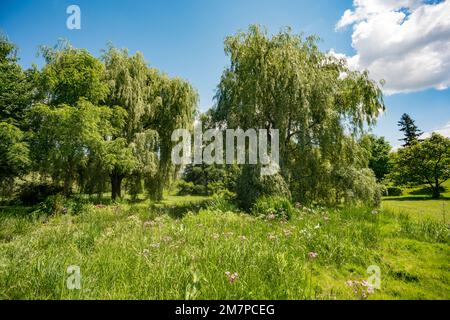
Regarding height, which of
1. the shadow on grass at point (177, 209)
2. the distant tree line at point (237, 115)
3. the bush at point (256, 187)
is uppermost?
the distant tree line at point (237, 115)

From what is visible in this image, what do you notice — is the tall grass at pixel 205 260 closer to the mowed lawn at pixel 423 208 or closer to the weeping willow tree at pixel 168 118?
the mowed lawn at pixel 423 208

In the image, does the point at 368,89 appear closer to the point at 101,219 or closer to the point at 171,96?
the point at 171,96

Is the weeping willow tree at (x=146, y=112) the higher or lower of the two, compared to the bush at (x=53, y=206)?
higher

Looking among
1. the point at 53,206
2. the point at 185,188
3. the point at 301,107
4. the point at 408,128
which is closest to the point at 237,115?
the point at 301,107

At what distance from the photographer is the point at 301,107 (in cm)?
1266

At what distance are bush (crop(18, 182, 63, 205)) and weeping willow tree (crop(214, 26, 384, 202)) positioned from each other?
11.2m

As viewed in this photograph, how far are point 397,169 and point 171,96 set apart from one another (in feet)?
92.5

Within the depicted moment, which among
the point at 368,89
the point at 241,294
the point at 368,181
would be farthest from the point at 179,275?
the point at 368,89

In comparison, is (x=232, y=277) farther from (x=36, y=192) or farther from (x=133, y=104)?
(x=36, y=192)

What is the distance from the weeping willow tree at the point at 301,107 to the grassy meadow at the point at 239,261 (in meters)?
5.94

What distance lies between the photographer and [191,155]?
60.1 ft

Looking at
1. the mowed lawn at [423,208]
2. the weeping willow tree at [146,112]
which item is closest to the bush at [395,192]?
the mowed lawn at [423,208]

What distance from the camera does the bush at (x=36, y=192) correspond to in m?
15.5

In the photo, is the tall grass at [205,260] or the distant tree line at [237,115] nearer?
the tall grass at [205,260]
